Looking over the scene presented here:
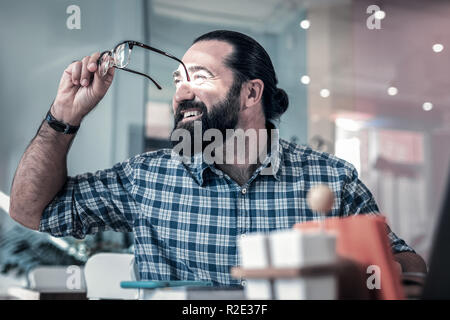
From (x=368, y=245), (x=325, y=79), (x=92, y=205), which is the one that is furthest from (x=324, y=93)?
(x=368, y=245)

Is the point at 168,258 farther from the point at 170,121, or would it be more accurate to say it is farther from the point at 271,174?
the point at 170,121

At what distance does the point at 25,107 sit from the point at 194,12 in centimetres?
108

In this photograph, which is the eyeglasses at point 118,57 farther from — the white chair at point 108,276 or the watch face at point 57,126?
the white chair at point 108,276

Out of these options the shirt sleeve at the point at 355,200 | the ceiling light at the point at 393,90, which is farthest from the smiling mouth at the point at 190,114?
the ceiling light at the point at 393,90

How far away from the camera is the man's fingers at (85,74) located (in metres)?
1.14

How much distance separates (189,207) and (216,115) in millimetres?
304

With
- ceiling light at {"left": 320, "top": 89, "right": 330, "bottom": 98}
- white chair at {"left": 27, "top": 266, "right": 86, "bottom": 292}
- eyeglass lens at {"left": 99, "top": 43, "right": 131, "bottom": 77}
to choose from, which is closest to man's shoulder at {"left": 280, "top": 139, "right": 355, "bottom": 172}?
eyeglass lens at {"left": 99, "top": 43, "right": 131, "bottom": 77}

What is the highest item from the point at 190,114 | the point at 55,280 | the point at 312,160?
the point at 190,114

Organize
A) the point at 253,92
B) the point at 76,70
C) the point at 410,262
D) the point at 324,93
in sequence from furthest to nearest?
1. the point at 324,93
2. the point at 253,92
3. the point at 76,70
4. the point at 410,262

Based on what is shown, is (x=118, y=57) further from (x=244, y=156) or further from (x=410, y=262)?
(x=410, y=262)

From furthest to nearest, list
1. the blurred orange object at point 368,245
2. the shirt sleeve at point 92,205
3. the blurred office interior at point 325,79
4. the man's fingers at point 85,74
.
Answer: the blurred office interior at point 325,79, the shirt sleeve at point 92,205, the man's fingers at point 85,74, the blurred orange object at point 368,245

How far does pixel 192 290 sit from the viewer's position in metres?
0.59

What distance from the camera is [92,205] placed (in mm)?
1293
